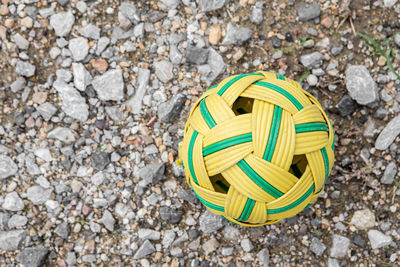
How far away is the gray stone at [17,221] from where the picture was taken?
2.17 m

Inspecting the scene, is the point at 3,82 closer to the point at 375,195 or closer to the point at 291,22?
the point at 291,22

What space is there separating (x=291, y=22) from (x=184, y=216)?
46.8 inches

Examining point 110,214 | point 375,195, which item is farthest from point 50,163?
point 375,195

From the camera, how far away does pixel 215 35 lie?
2.11 metres

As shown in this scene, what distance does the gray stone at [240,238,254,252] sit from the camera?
2.07 meters

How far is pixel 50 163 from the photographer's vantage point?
217 cm

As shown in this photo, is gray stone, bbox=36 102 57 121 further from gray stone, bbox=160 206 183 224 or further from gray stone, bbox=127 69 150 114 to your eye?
gray stone, bbox=160 206 183 224

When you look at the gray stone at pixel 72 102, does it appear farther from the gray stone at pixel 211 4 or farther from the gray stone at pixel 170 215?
the gray stone at pixel 211 4

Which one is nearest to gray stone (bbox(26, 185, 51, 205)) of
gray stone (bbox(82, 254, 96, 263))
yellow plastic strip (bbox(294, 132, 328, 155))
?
gray stone (bbox(82, 254, 96, 263))

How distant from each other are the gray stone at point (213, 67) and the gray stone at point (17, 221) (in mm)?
1252

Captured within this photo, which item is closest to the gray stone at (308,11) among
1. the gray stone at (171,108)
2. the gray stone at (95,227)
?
the gray stone at (171,108)

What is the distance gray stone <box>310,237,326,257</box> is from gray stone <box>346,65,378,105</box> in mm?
757

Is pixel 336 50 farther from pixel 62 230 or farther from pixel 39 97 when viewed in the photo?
pixel 62 230

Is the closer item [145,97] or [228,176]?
[228,176]
